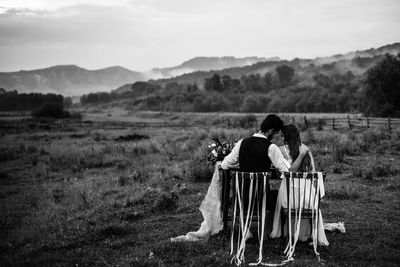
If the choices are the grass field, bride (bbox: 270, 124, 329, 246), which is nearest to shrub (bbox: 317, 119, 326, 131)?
the grass field

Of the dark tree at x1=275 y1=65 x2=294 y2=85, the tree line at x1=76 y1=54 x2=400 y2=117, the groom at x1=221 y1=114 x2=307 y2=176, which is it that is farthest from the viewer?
the dark tree at x1=275 y1=65 x2=294 y2=85

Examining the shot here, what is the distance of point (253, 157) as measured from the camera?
6480 mm

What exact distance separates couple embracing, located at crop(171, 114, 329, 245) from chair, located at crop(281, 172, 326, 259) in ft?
0.51

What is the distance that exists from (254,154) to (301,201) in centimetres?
108

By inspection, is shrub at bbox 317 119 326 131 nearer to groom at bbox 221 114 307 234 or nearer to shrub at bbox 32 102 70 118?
groom at bbox 221 114 307 234

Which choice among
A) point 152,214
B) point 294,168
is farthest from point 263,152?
point 152,214

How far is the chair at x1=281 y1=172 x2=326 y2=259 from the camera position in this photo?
6230 millimetres

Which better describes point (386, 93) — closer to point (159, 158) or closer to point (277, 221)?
point (159, 158)

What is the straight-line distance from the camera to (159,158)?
838 inches

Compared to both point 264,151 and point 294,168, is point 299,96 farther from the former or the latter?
point 264,151

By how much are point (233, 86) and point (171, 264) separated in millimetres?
138382

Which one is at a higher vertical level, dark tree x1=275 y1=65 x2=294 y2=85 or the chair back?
dark tree x1=275 y1=65 x2=294 y2=85

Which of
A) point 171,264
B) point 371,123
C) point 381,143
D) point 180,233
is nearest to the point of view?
point 171,264

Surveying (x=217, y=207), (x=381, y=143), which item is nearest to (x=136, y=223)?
(x=217, y=207)
